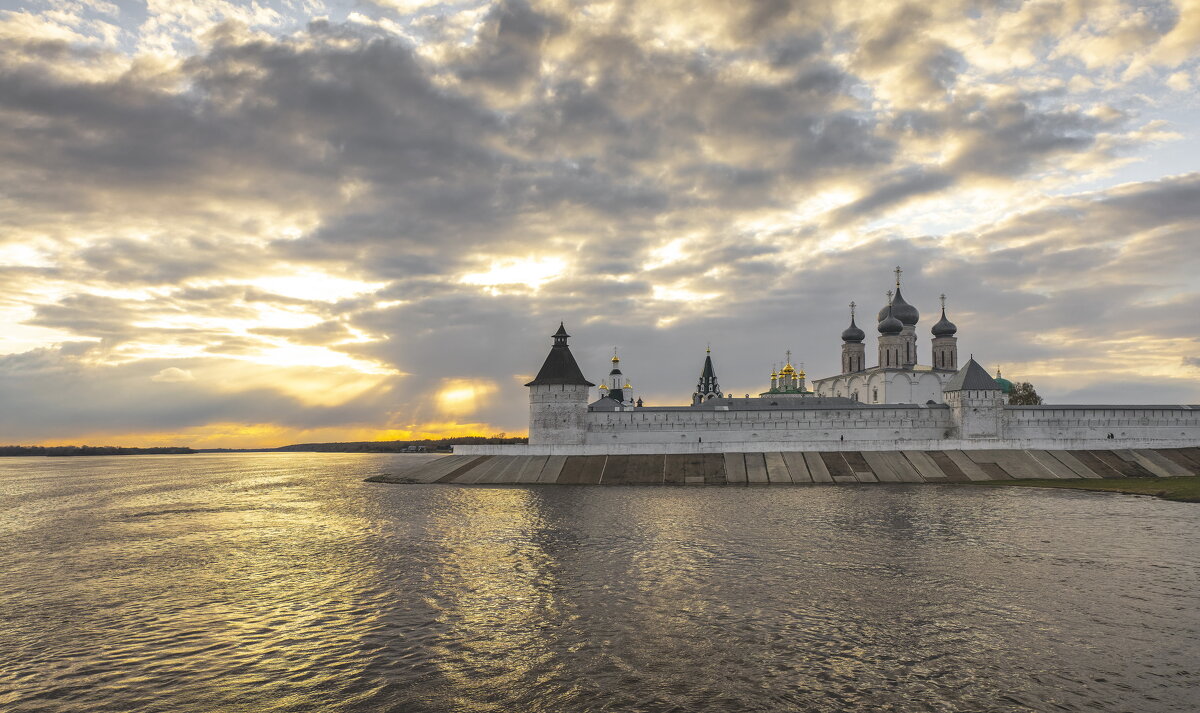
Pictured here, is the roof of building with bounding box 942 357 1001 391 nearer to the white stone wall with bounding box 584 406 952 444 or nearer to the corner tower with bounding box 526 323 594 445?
the white stone wall with bounding box 584 406 952 444

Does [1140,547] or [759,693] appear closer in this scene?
[759,693]

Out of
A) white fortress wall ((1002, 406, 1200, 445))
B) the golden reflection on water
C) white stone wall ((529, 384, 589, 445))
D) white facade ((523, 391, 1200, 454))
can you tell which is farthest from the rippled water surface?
white fortress wall ((1002, 406, 1200, 445))

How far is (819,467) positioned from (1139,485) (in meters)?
16.8

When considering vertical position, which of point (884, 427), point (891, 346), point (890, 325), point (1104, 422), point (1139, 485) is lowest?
point (1139, 485)

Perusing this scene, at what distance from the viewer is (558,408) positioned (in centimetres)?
5144

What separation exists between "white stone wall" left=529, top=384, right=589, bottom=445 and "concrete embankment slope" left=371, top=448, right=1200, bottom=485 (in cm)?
285

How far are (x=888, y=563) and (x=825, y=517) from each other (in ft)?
28.8

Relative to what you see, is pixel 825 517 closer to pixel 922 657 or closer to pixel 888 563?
pixel 888 563

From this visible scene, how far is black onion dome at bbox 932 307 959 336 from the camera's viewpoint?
63156 millimetres

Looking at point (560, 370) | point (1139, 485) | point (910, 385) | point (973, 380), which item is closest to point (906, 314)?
point (910, 385)

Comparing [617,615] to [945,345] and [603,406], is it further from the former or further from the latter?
[945,345]

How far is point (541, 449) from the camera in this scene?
4956 cm

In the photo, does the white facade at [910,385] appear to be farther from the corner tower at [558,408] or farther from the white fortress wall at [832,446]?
the corner tower at [558,408]

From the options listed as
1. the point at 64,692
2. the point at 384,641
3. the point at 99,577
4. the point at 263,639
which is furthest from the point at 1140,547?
the point at 99,577
